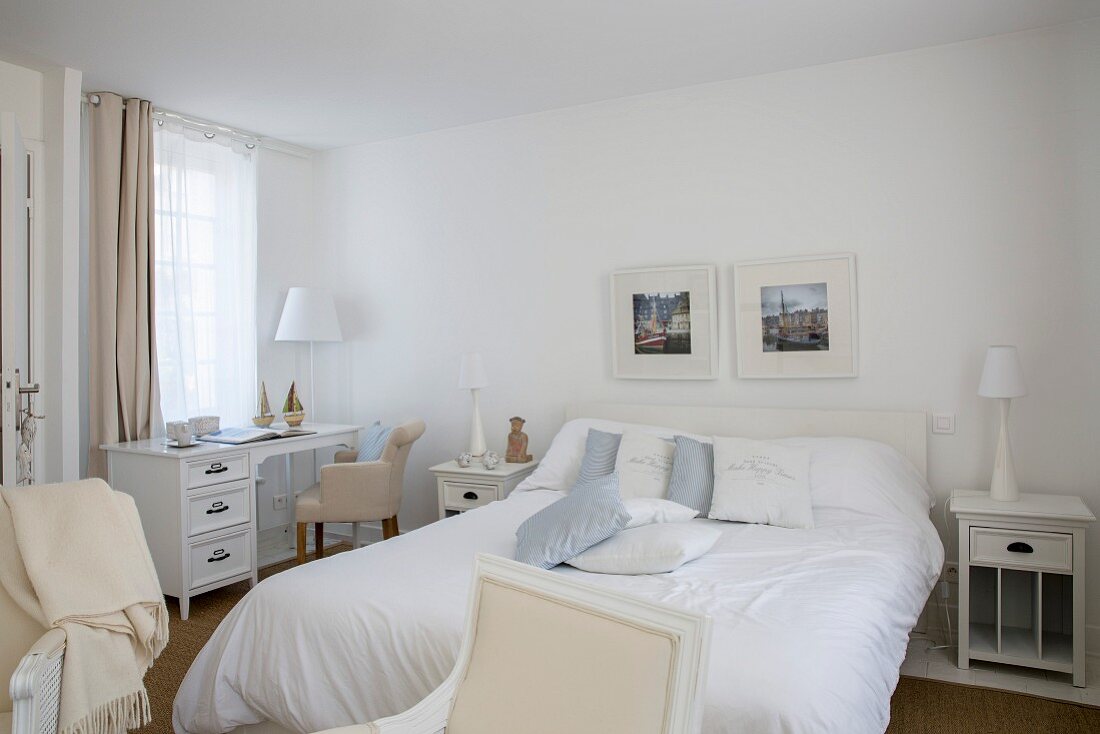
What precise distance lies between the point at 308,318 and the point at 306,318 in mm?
13

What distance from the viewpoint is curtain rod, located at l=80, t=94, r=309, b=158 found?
419cm

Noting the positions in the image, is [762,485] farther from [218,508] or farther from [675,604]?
[218,508]

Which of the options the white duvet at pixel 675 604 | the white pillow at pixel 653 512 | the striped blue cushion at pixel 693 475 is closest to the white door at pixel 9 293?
the white duvet at pixel 675 604

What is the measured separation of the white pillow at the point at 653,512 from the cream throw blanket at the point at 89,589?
1459 millimetres

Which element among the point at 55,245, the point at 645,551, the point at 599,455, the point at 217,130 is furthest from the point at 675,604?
the point at 217,130

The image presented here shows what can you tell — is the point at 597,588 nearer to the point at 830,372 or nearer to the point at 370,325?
the point at 830,372

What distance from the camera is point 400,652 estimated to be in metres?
2.04

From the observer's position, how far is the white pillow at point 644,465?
3.29m

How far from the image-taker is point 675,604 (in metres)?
2.12

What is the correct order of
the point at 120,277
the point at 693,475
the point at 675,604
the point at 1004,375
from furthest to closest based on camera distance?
the point at 120,277, the point at 693,475, the point at 1004,375, the point at 675,604

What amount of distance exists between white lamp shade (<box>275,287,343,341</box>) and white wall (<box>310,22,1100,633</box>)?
31 cm

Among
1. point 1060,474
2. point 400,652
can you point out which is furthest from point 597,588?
point 1060,474

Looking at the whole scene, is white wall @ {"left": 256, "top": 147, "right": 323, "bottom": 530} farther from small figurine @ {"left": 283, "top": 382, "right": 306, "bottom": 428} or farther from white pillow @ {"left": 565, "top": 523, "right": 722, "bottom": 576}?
white pillow @ {"left": 565, "top": 523, "right": 722, "bottom": 576}

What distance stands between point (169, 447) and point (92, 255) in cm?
108
